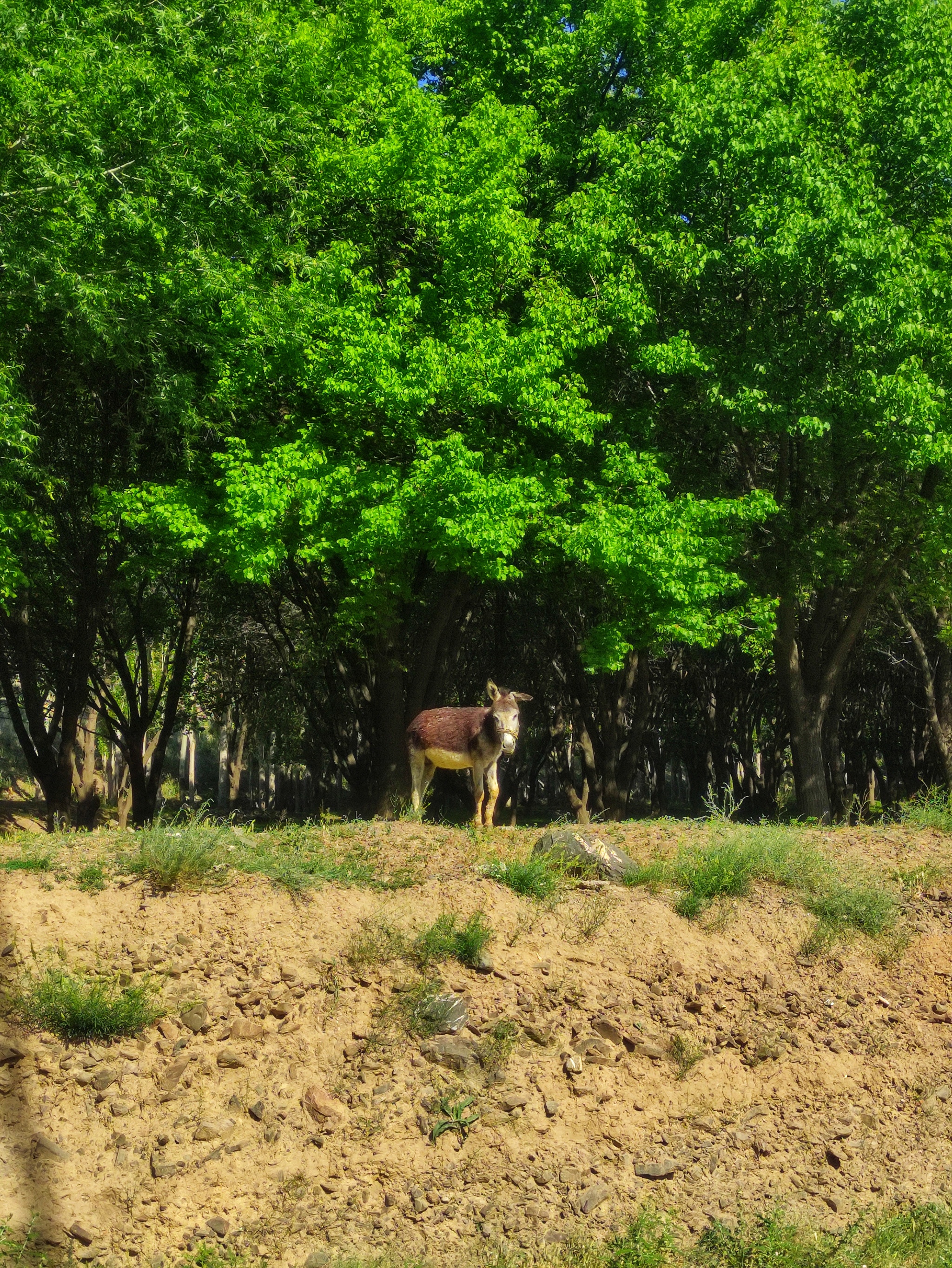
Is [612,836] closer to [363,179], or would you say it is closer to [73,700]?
[363,179]

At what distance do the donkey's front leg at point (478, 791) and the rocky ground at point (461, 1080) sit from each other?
193cm

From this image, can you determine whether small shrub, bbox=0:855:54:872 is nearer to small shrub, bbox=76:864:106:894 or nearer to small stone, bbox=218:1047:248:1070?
small shrub, bbox=76:864:106:894

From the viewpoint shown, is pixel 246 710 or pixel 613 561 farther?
pixel 246 710

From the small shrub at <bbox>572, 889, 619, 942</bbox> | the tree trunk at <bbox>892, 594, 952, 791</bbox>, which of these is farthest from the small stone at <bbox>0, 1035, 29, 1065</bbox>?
the tree trunk at <bbox>892, 594, 952, 791</bbox>

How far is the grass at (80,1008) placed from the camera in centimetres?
938

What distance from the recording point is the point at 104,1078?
30.2 feet

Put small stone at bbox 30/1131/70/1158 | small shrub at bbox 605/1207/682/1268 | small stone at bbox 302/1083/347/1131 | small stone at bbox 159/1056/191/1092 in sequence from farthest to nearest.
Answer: small stone at bbox 302/1083/347/1131 → small stone at bbox 159/1056/191/1092 → small shrub at bbox 605/1207/682/1268 → small stone at bbox 30/1131/70/1158

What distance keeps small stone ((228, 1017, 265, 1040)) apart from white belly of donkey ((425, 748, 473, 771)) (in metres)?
5.27

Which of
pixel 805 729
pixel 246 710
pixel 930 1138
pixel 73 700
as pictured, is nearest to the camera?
pixel 930 1138

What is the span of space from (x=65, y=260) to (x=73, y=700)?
1024 centimetres

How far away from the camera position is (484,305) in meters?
20.1

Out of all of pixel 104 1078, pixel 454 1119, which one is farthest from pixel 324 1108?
pixel 104 1078

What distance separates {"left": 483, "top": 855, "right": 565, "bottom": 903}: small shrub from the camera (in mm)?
11484

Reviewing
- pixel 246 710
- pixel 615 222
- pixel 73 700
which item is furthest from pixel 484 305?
pixel 246 710
